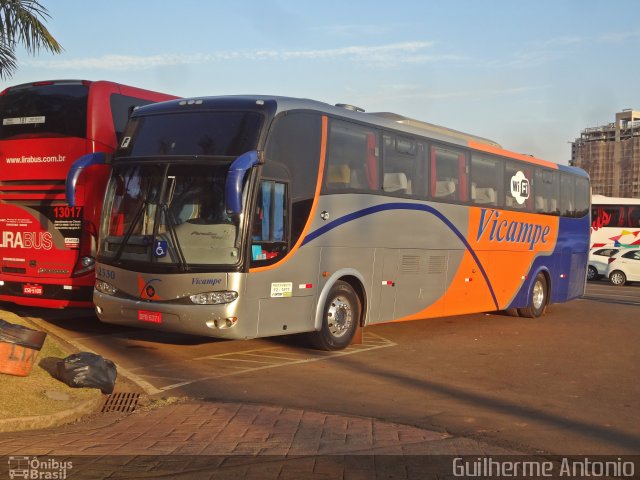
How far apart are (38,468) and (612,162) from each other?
3891 inches

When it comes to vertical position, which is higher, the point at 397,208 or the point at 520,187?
the point at 520,187

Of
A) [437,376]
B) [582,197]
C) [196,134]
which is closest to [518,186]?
[582,197]

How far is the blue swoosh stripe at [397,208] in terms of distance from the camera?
10.9 m

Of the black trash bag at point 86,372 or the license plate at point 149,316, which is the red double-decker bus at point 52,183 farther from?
the black trash bag at point 86,372

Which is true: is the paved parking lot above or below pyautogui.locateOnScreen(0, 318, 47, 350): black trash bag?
below

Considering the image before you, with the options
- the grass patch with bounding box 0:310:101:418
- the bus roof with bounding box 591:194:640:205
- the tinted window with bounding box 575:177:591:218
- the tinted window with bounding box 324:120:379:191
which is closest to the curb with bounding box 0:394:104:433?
the grass patch with bounding box 0:310:101:418

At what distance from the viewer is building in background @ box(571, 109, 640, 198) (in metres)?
91.9

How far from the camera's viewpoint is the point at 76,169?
35.6 ft

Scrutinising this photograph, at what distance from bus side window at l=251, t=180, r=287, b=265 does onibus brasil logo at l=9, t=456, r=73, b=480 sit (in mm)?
4553

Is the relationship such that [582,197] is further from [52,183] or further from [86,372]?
[86,372]

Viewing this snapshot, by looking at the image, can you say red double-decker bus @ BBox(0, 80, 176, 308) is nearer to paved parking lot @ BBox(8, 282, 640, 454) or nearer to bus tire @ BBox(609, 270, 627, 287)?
paved parking lot @ BBox(8, 282, 640, 454)

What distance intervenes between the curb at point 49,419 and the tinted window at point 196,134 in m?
3.88

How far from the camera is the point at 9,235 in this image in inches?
497

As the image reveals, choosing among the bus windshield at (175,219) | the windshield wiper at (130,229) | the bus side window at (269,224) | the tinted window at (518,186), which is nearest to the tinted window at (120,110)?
the bus windshield at (175,219)
